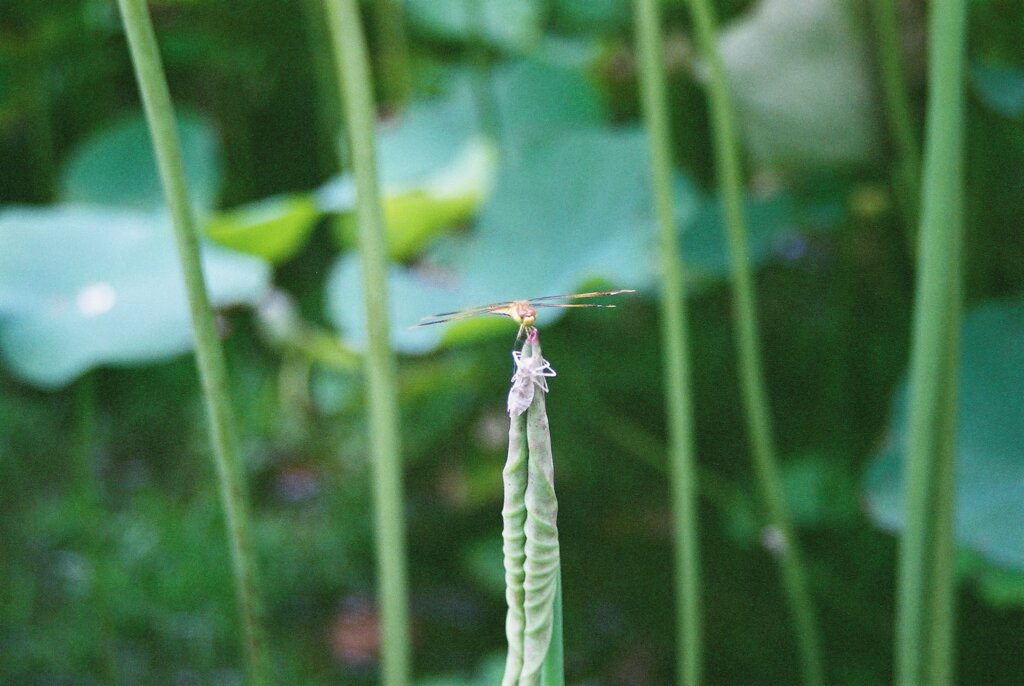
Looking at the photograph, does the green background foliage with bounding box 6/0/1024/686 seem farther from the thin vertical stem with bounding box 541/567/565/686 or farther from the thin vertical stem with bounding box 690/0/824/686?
the thin vertical stem with bounding box 541/567/565/686

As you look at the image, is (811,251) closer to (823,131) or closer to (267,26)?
(823,131)

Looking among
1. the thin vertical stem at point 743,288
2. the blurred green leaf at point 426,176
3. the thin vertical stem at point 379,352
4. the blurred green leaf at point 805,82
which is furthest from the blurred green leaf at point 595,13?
the thin vertical stem at point 379,352

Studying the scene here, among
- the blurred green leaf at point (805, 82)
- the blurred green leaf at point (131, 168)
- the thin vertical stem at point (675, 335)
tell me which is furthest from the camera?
the blurred green leaf at point (131, 168)

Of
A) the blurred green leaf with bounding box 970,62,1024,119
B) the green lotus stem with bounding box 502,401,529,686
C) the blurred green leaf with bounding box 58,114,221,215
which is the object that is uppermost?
the blurred green leaf with bounding box 58,114,221,215

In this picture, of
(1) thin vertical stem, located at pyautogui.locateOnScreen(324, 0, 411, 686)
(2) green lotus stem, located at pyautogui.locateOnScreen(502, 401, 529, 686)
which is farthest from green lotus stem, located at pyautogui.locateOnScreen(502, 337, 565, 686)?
(1) thin vertical stem, located at pyautogui.locateOnScreen(324, 0, 411, 686)

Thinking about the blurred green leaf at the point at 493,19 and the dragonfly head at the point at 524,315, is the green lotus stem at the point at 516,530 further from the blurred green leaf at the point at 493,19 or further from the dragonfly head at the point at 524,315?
the blurred green leaf at the point at 493,19
